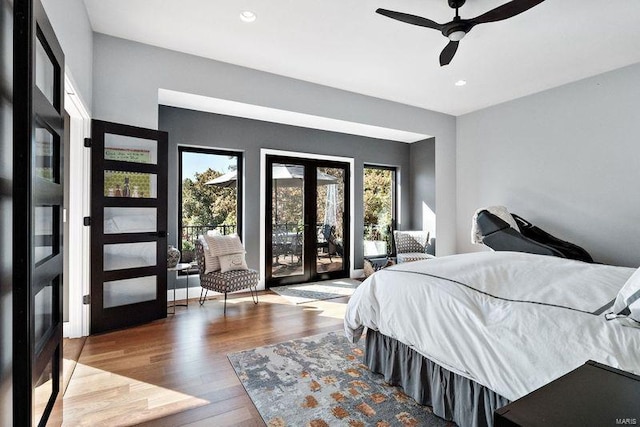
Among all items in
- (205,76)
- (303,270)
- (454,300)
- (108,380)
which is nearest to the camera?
(454,300)

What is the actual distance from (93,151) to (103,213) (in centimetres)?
59

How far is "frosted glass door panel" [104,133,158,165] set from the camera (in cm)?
315

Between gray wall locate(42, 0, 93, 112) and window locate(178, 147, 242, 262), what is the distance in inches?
59.5

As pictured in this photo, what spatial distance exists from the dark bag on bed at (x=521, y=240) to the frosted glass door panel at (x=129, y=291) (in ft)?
12.8

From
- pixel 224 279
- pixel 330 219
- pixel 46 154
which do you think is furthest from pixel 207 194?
pixel 46 154

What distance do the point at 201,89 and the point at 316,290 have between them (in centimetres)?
306

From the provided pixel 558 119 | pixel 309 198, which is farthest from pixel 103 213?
pixel 558 119

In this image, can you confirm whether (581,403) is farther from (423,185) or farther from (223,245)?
(423,185)

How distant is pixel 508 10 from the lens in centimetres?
236

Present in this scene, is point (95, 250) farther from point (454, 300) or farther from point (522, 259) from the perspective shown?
point (522, 259)

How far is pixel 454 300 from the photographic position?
1.70 metres

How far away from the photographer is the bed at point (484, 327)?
1283 mm

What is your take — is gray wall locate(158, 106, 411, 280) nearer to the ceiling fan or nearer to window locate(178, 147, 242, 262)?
window locate(178, 147, 242, 262)

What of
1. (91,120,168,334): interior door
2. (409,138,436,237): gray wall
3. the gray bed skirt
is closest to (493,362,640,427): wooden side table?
the gray bed skirt
